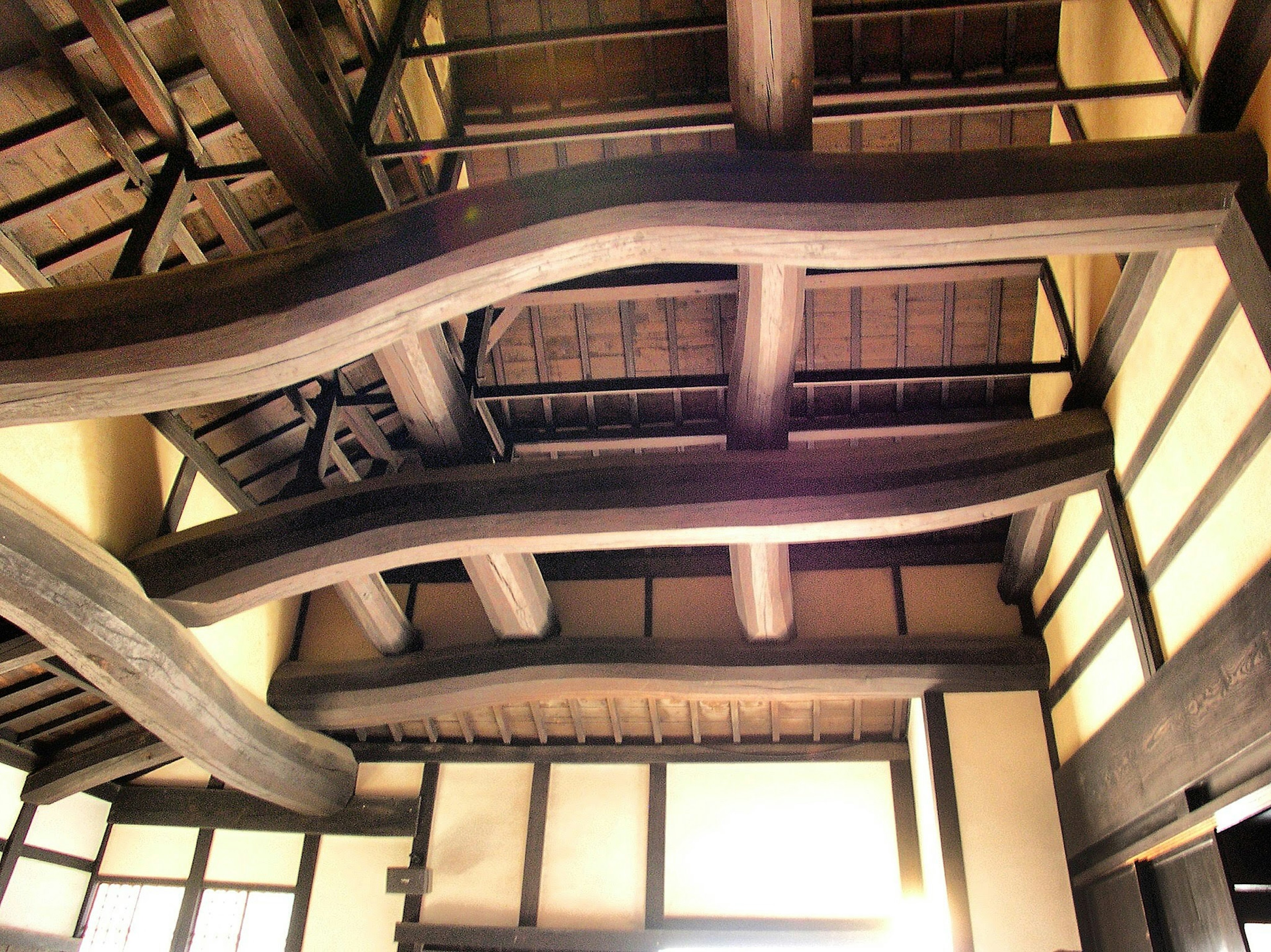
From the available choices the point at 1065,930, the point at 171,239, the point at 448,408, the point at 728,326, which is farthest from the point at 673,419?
the point at 1065,930

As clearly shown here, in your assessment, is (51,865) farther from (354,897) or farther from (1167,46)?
(1167,46)

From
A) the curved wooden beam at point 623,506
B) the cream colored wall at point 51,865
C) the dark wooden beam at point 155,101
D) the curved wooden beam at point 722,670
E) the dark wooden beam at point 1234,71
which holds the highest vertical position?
the dark wooden beam at point 155,101

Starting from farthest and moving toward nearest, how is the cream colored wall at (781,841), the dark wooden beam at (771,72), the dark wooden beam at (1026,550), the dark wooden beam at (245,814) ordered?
the dark wooden beam at (245,814)
the cream colored wall at (781,841)
the dark wooden beam at (1026,550)
the dark wooden beam at (771,72)

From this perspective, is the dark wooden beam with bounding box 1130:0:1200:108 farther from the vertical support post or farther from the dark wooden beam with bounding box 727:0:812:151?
the vertical support post

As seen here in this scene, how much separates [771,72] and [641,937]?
4739 mm

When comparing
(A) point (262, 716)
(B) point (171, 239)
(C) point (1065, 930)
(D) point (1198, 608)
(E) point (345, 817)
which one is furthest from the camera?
(E) point (345, 817)

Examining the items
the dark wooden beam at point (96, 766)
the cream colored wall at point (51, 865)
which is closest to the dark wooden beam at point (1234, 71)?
the dark wooden beam at point (96, 766)

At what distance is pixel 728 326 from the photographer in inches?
204

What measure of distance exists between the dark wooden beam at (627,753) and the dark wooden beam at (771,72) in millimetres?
3982

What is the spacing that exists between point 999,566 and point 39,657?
531 centimetres

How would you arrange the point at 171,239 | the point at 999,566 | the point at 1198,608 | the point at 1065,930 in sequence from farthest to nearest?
1. the point at 999,566
2. the point at 1065,930
3. the point at 171,239
4. the point at 1198,608

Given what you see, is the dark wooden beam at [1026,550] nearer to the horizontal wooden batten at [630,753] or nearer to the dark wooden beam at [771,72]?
the horizontal wooden batten at [630,753]

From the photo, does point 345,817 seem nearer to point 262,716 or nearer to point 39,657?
point 262,716

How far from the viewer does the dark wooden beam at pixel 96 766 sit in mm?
5668
